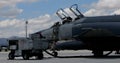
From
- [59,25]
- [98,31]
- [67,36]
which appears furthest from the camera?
[59,25]

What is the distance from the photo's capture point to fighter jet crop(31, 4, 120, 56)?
33000 millimetres

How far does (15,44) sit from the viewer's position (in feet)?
124

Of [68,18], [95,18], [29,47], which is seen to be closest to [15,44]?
[29,47]

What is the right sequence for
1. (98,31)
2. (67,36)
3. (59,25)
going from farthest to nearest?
(59,25) → (67,36) → (98,31)

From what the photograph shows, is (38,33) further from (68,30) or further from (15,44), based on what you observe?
(68,30)

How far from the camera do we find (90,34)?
108 feet

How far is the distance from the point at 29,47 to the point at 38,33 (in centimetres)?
427

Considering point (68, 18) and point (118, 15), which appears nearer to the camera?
point (118, 15)

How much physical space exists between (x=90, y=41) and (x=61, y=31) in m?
3.58

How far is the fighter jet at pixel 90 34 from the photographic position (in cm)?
3300

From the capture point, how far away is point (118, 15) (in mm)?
34562

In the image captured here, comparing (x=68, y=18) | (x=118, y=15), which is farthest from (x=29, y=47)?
(x=118, y=15)

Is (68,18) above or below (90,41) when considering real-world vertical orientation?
above

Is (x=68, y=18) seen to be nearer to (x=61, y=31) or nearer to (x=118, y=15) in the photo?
(x=61, y=31)
